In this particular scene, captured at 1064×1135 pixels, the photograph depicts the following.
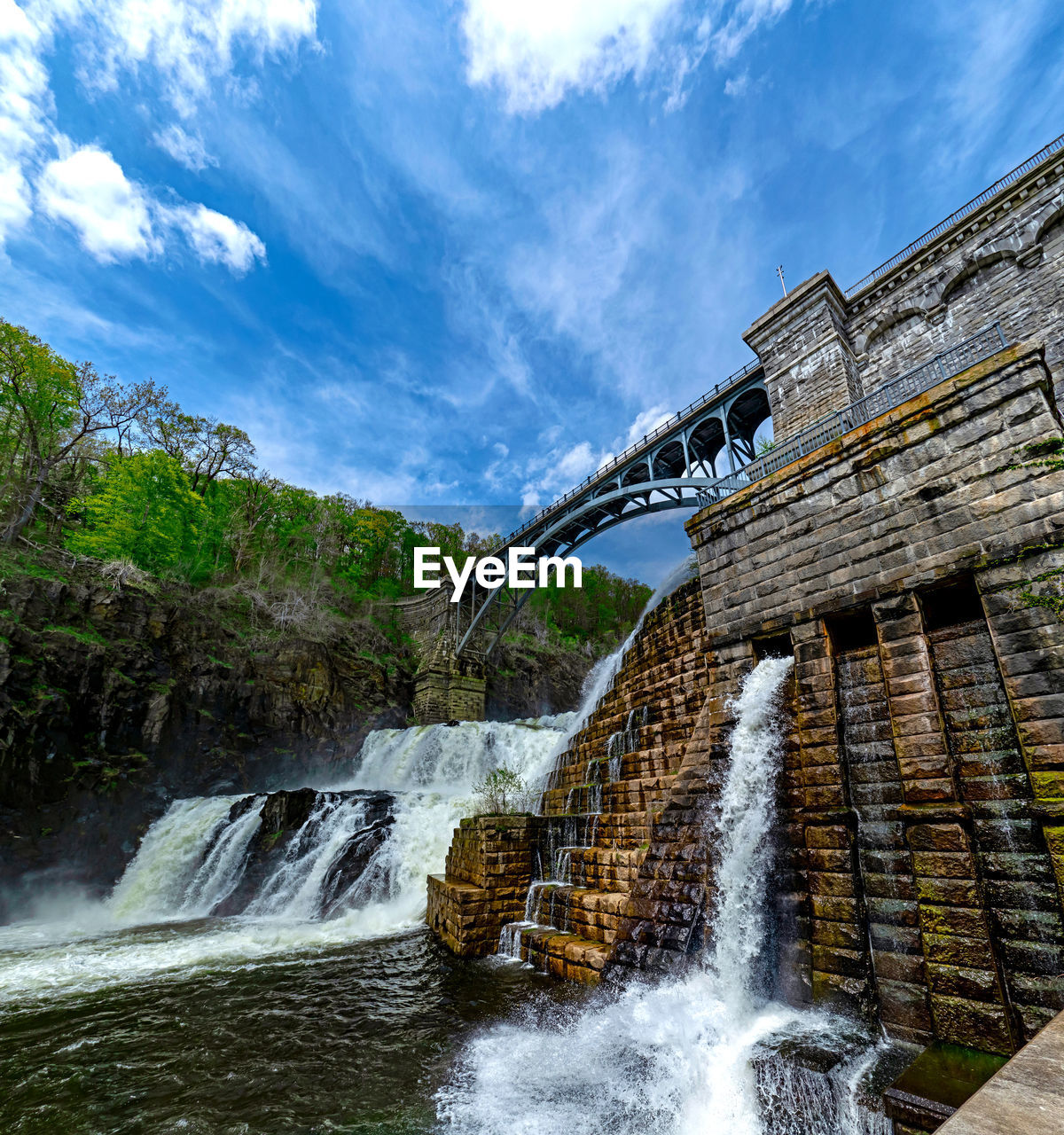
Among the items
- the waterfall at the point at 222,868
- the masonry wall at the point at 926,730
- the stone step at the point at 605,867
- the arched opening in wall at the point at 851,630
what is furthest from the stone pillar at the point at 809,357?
the waterfall at the point at 222,868

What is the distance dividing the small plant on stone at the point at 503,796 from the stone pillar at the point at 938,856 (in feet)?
20.3

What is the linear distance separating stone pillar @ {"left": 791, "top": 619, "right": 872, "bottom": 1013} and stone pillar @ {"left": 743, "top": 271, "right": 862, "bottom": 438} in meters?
10.1

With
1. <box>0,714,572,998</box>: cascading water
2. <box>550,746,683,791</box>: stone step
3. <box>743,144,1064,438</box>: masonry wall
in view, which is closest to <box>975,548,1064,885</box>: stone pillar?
<box>550,746,683,791</box>: stone step

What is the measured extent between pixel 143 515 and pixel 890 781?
82.8 feet

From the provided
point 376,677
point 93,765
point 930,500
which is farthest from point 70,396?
→ point 930,500

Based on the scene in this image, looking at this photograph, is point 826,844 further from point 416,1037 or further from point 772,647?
point 416,1037

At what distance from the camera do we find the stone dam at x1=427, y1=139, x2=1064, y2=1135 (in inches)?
154

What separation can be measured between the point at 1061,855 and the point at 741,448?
694 inches

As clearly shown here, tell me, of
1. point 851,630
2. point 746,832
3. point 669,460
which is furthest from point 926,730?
point 669,460

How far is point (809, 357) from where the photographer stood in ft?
47.1

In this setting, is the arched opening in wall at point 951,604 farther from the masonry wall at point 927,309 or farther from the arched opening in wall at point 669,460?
the arched opening in wall at point 669,460

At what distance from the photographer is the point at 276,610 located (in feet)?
78.7

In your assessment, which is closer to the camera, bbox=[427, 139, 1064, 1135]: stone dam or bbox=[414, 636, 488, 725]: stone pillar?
bbox=[427, 139, 1064, 1135]: stone dam

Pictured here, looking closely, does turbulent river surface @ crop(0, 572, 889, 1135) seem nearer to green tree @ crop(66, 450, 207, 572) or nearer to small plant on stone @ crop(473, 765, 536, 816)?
small plant on stone @ crop(473, 765, 536, 816)
